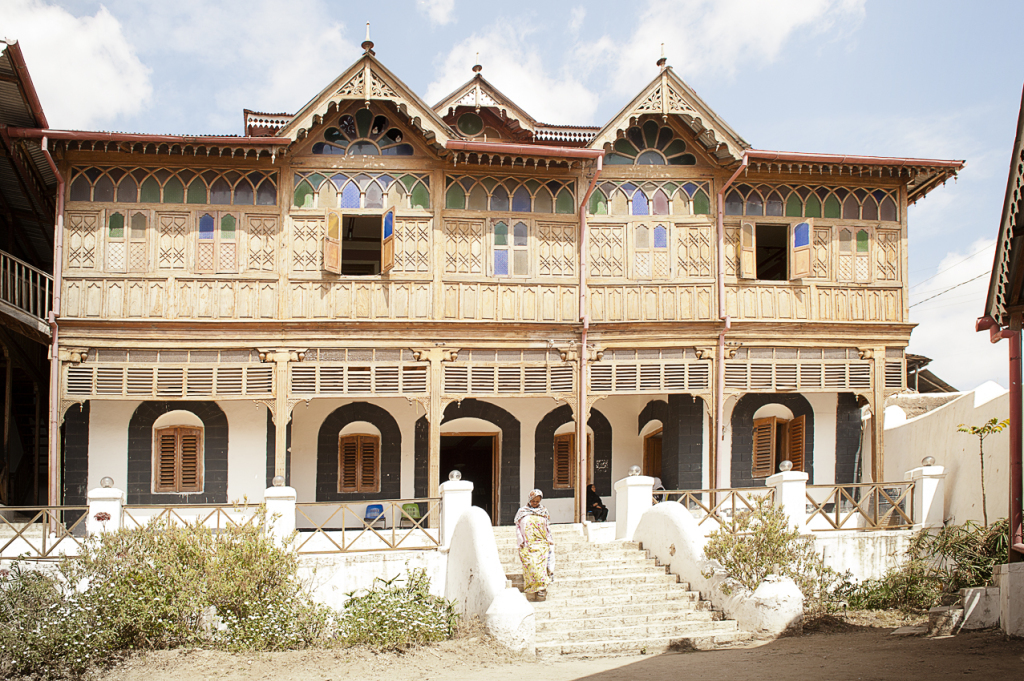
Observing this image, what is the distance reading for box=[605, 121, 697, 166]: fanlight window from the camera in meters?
18.2

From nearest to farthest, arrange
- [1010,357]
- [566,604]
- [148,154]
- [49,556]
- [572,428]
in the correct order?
[1010,357] → [566,604] → [49,556] → [148,154] → [572,428]

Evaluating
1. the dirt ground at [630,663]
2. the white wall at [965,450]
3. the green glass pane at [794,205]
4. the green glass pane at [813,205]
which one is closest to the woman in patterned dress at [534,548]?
the dirt ground at [630,663]

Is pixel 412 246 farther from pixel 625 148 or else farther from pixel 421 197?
pixel 625 148

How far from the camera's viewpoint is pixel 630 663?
10945mm

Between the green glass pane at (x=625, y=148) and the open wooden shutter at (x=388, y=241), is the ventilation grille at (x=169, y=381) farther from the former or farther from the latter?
the green glass pane at (x=625, y=148)

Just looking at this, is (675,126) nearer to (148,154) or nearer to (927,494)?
(927,494)

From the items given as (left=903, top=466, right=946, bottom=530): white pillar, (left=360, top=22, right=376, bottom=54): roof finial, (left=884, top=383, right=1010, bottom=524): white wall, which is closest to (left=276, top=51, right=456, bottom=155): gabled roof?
(left=360, top=22, right=376, bottom=54): roof finial

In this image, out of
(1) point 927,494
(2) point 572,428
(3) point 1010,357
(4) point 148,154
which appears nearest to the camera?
(3) point 1010,357

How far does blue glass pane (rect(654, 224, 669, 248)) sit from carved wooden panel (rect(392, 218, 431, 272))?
4.41 m

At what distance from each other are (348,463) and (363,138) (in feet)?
21.2

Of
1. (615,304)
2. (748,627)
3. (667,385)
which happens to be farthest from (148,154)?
(748,627)

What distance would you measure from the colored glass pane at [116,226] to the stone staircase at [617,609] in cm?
909

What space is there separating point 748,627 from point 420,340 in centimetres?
800

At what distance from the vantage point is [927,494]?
49.9 feet
